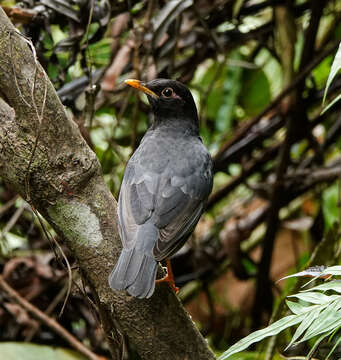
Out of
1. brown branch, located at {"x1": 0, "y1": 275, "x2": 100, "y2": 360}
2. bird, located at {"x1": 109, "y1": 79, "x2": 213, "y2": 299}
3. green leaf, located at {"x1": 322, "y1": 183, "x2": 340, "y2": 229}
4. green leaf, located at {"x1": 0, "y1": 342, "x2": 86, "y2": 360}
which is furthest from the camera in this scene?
green leaf, located at {"x1": 322, "y1": 183, "x2": 340, "y2": 229}

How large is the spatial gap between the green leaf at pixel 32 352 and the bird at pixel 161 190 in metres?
1.22

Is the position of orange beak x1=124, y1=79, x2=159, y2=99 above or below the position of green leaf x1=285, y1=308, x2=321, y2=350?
above

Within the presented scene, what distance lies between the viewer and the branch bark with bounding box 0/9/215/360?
250 centimetres

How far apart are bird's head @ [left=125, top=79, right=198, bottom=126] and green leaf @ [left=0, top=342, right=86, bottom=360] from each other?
1746 millimetres

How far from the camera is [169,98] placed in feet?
13.7

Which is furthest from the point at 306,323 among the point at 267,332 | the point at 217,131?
the point at 217,131

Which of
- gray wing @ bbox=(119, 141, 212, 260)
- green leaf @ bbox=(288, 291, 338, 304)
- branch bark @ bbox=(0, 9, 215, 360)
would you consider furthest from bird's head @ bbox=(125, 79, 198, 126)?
green leaf @ bbox=(288, 291, 338, 304)

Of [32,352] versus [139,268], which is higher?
[139,268]

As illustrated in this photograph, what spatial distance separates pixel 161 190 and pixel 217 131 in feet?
7.39

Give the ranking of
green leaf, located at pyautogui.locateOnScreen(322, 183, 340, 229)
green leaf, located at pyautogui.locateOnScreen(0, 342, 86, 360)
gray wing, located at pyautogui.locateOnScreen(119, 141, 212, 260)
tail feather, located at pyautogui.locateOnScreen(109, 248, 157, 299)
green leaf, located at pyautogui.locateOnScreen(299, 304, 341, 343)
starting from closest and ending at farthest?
green leaf, located at pyautogui.locateOnScreen(299, 304, 341, 343) < tail feather, located at pyautogui.locateOnScreen(109, 248, 157, 299) < gray wing, located at pyautogui.locateOnScreen(119, 141, 212, 260) < green leaf, located at pyautogui.locateOnScreen(0, 342, 86, 360) < green leaf, located at pyautogui.locateOnScreen(322, 183, 340, 229)

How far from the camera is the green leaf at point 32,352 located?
12.6 feet

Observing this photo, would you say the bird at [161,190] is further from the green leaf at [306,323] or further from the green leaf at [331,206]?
the green leaf at [331,206]

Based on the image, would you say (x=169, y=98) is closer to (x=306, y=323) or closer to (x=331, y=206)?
(x=331, y=206)

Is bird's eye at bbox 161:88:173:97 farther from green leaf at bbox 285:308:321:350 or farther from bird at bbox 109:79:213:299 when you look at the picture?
green leaf at bbox 285:308:321:350
